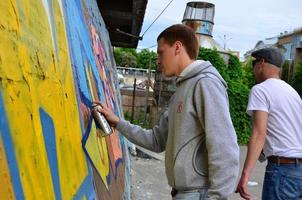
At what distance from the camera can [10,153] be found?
1739 millimetres

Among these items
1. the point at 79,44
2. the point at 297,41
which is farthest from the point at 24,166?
the point at 297,41

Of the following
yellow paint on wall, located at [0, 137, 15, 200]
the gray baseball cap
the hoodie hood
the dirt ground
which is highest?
the gray baseball cap

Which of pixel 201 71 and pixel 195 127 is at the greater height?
pixel 201 71

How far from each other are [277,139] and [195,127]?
133 centimetres

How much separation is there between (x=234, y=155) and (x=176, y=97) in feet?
1.65

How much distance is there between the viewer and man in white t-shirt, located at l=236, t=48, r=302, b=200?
3889 millimetres

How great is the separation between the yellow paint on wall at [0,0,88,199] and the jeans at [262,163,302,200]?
5.63 feet

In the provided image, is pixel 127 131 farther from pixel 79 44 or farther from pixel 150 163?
pixel 150 163

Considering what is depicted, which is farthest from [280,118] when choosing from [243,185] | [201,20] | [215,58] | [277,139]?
[201,20]

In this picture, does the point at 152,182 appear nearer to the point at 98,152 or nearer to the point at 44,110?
the point at 98,152

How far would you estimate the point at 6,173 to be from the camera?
1.68 m

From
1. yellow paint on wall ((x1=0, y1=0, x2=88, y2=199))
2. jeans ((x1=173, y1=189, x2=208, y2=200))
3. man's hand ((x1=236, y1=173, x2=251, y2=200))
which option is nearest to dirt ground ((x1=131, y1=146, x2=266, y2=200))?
man's hand ((x1=236, y1=173, x2=251, y2=200))

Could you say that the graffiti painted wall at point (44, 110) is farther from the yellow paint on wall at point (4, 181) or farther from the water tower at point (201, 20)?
the water tower at point (201, 20)

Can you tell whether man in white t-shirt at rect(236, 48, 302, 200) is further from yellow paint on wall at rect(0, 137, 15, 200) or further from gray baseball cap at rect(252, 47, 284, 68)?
yellow paint on wall at rect(0, 137, 15, 200)
